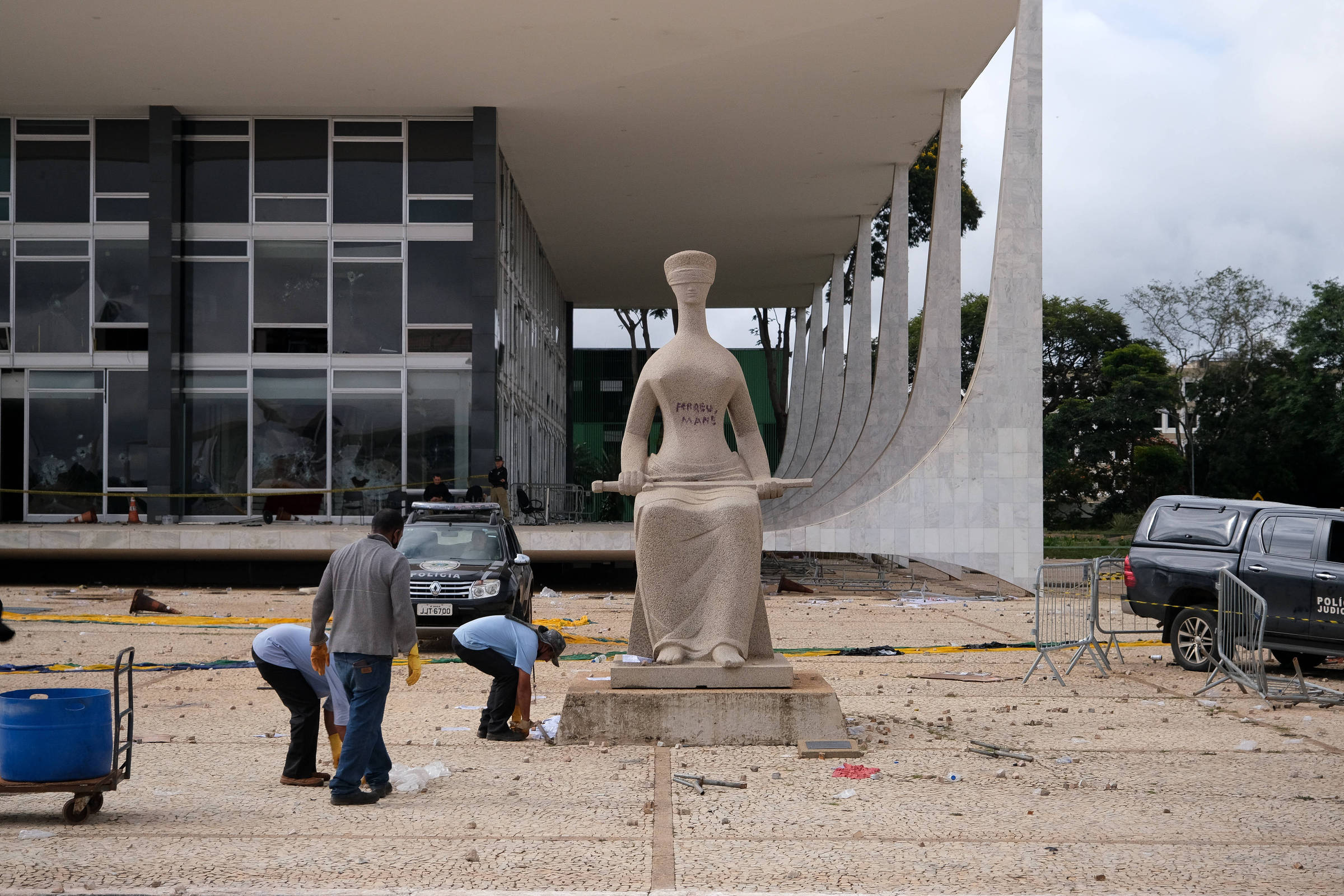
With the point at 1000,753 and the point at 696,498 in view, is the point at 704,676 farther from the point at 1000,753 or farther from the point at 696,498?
the point at 1000,753

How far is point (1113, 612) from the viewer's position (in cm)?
2033

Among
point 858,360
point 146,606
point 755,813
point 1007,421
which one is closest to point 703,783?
point 755,813

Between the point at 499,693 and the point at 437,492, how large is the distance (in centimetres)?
1414

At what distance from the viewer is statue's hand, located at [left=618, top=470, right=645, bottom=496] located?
8.61 metres

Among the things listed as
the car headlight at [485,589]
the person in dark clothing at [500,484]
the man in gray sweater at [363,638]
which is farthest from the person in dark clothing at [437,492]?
the man in gray sweater at [363,638]

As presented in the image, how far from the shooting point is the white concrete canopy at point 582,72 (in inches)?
796

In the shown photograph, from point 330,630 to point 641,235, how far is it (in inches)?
1190

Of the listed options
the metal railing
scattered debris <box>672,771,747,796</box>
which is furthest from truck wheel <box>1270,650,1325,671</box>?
the metal railing

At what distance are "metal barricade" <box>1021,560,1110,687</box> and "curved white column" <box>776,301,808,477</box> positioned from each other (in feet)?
108

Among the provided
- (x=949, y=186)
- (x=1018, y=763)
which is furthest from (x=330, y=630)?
(x=949, y=186)

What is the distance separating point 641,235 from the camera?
3588 centimetres

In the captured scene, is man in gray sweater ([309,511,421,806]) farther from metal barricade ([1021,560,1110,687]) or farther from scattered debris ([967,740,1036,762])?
metal barricade ([1021,560,1110,687])

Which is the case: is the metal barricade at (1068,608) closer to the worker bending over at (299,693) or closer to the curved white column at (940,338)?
the worker bending over at (299,693)

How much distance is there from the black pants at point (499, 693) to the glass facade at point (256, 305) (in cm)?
1654
